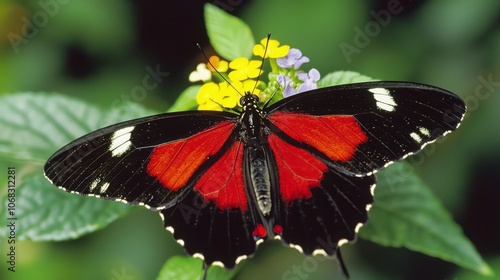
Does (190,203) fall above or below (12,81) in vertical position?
below

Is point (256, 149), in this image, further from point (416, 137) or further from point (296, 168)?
point (416, 137)

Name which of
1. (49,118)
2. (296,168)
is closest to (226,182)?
(296,168)

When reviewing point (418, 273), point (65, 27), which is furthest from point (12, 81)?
point (418, 273)

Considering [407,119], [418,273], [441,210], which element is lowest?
[418,273]

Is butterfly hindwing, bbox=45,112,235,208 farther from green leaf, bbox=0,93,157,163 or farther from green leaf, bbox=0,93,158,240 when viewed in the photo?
green leaf, bbox=0,93,157,163

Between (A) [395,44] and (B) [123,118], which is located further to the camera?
(A) [395,44]

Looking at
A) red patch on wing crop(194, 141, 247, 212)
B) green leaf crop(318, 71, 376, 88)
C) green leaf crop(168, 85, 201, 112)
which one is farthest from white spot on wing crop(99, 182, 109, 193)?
green leaf crop(318, 71, 376, 88)

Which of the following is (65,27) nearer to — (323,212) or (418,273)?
(323,212)
